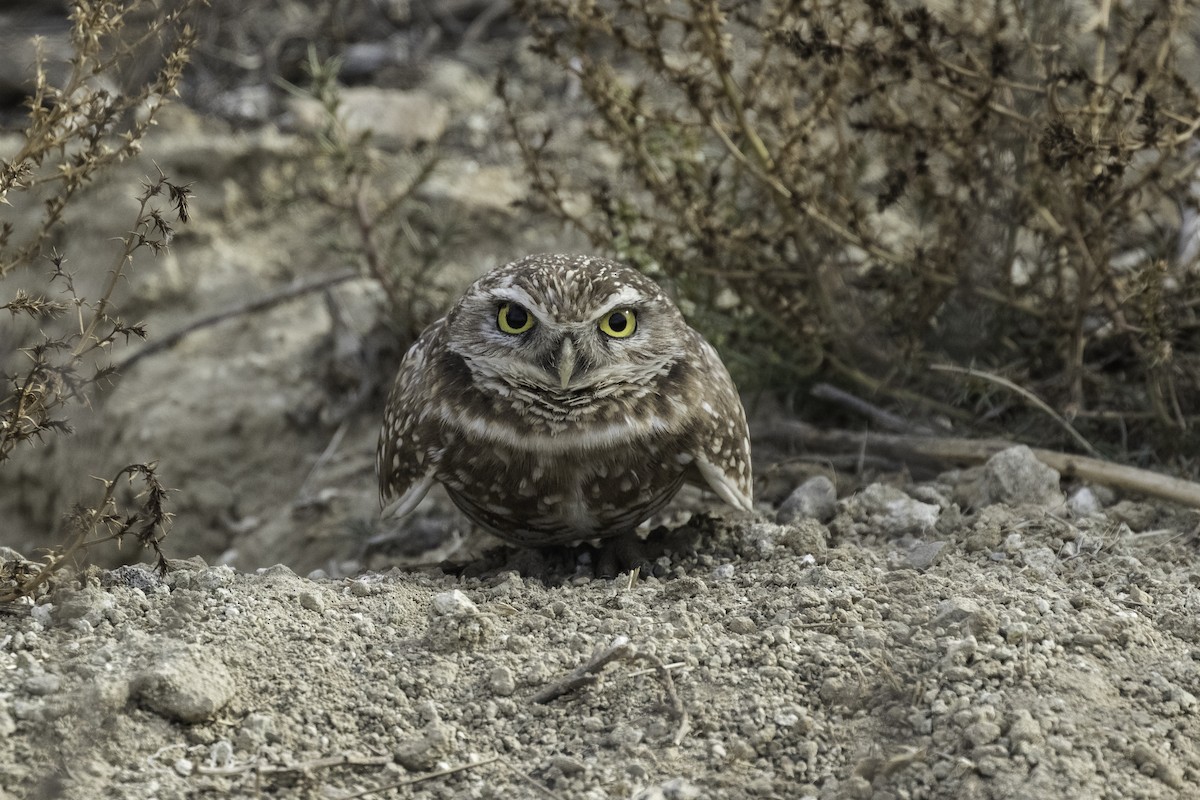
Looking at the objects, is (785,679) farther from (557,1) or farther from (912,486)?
(557,1)

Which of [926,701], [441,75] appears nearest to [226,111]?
[441,75]

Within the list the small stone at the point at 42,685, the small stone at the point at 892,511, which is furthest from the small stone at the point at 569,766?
the small stone at the point at 892,511

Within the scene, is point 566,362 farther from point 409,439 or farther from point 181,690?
point 181,690

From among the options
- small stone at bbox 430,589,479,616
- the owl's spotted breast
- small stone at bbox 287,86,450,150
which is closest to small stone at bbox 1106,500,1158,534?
the owl's spotted breast

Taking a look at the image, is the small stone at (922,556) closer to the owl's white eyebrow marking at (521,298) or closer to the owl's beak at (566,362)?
the owl's beak at (566,362)

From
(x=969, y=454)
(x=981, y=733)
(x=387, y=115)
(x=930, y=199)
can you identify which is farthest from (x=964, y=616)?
(x=387, y=115)

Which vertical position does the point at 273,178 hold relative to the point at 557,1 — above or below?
below
